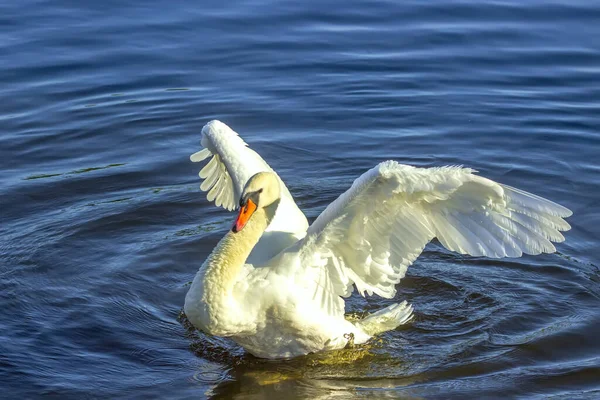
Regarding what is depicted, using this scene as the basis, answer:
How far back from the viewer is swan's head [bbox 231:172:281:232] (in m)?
7.41

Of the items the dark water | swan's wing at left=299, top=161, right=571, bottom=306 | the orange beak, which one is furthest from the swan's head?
the dark water

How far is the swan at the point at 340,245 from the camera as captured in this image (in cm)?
709

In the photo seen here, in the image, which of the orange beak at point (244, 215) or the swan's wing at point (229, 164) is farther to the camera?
→ the swan's wing at point (229, 164)

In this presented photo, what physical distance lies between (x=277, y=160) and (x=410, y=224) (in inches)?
180

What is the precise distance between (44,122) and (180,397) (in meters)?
6.50

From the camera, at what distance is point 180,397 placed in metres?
7.46

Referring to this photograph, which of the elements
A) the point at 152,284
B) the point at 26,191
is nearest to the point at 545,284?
the point at 152,284

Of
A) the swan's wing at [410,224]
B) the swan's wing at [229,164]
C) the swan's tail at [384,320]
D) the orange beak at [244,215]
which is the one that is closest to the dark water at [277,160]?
the swan's tail at [384,320]

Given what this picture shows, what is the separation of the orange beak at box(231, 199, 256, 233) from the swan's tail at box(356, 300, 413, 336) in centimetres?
167

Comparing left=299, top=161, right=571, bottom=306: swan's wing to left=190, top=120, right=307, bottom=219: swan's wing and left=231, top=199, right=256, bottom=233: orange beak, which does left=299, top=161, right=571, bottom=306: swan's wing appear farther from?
left=190, top=120, right=307, bottom=219: swan's wing

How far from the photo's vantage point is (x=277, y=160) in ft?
39.2

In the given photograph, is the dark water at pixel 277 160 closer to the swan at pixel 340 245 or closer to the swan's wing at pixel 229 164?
the swan at pixel 340 245

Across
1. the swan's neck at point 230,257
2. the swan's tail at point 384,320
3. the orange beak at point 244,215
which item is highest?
the orange beak at point 244,215

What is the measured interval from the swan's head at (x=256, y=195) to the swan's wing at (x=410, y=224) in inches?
16.8
